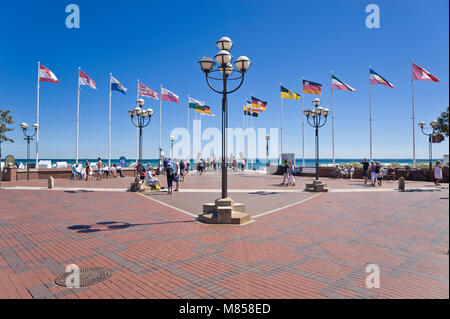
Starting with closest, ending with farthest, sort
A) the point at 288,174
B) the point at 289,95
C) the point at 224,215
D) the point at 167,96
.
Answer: the point at 224,215 < the point at 288,174 < the point at 289,95 < the point at 167,96

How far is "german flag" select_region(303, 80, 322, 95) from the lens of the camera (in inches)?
1062

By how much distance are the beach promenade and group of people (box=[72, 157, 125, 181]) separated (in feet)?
51.3

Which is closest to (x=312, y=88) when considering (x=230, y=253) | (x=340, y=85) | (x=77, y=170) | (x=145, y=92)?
(x=340, y=85)

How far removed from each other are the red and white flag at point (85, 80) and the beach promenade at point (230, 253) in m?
20.5

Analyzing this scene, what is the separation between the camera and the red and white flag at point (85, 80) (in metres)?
27.4

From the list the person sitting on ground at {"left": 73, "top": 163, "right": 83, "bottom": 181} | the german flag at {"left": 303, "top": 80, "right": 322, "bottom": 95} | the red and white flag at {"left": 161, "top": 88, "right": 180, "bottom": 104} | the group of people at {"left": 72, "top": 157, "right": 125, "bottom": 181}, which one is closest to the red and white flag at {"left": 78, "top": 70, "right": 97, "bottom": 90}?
the red and white flag at {"left": 161, "top": 88, "right": 180, "bottom": 104}

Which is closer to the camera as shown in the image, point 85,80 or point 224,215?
point 224,215

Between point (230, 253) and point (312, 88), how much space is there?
24813 millimetres

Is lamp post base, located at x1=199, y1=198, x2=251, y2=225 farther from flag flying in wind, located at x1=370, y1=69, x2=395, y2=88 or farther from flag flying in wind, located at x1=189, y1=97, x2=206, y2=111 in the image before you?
flag flying in wind, located at x1=189, y1=97, x2=206, y2=111

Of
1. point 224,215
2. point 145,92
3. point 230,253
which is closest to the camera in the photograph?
point 230,253

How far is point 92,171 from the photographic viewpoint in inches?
1133

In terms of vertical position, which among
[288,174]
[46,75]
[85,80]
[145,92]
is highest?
[85,80]

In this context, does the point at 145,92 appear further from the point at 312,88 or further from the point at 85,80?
the point at 312,88
